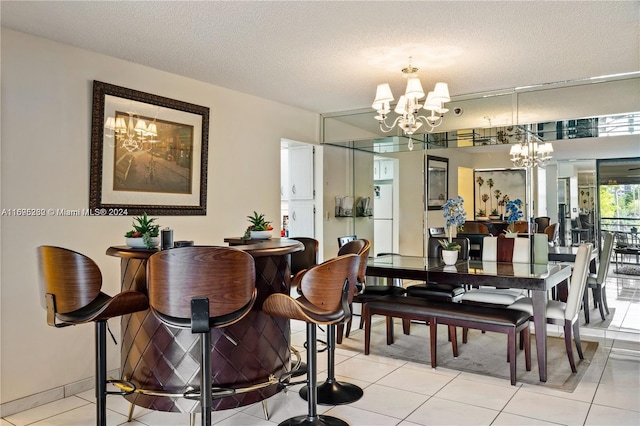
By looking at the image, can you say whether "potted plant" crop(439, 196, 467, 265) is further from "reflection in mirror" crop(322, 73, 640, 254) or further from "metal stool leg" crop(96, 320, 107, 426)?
"metal stool leg" crop(96, 320, 107, 426)

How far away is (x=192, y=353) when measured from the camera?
260cm

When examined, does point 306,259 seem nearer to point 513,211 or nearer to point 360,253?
point 360,253

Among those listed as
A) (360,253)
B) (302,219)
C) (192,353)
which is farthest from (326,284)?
(302,219)

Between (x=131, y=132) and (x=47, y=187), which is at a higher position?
(x=131, y=132)

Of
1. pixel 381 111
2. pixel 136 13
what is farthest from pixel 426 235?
pixel 136 13

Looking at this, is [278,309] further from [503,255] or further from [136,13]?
[503,255]

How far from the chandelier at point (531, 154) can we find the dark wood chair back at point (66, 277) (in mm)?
3896

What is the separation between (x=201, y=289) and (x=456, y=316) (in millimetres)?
2262

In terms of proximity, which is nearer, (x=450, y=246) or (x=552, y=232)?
(x=450, y=246)

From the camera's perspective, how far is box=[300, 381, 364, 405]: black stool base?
312cm

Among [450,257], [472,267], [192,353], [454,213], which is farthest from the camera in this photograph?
[454,213]

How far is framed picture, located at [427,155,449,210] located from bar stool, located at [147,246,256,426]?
3.40m

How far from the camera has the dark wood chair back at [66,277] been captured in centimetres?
234

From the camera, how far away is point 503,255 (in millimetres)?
4602
